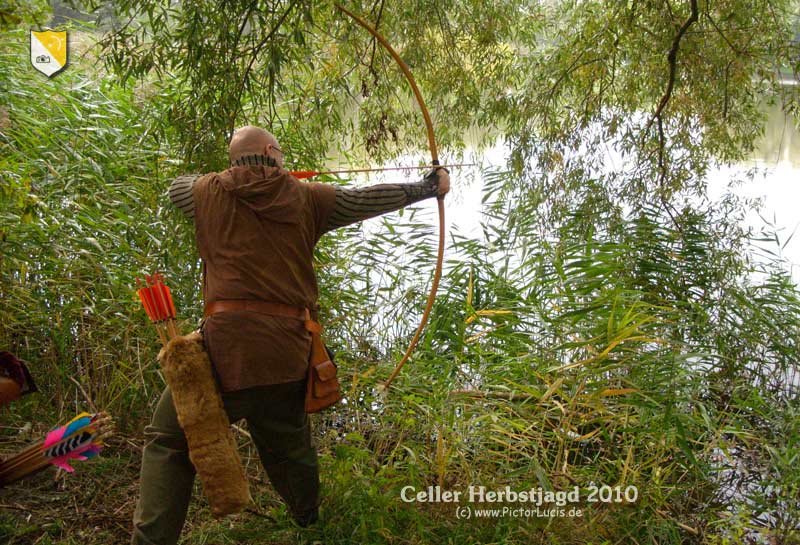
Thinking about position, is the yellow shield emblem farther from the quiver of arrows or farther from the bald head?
the quiver of arrows

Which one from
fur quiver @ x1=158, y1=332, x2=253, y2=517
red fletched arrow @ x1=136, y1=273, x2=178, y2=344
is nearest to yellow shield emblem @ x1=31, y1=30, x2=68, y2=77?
red fletched arrow @ x1=136, y1=273, x2=178, y2=344

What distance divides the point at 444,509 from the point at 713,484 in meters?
1.22

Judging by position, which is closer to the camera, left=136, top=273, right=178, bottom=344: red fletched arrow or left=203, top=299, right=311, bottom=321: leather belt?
left=203, top=299, right=311, bottom=321: leather belt

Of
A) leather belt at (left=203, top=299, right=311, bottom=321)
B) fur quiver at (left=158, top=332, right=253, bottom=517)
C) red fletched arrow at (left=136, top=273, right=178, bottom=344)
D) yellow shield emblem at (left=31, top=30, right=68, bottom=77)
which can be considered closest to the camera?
fur quiver at (left=158, top=332, right=253, bottom=517)

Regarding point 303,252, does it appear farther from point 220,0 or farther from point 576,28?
point 576,28

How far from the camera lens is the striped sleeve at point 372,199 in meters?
2.27

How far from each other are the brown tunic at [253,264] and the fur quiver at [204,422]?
8 cm

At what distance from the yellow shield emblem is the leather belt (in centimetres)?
341

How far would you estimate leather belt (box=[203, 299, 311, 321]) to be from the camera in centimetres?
216

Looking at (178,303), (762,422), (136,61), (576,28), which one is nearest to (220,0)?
(136,61)

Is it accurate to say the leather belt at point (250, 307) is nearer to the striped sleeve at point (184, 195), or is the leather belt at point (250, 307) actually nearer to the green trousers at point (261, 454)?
the green trousers at point (261, 454)

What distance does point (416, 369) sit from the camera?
3055 millimetres

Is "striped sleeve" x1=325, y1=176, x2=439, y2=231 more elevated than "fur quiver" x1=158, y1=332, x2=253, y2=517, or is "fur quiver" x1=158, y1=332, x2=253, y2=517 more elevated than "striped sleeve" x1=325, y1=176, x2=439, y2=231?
"striped sleeve" x1=325, y1=176, x2=439, y2=231

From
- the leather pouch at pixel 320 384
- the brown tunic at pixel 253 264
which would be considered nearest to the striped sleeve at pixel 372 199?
the brown tunic at pixel 253 264
